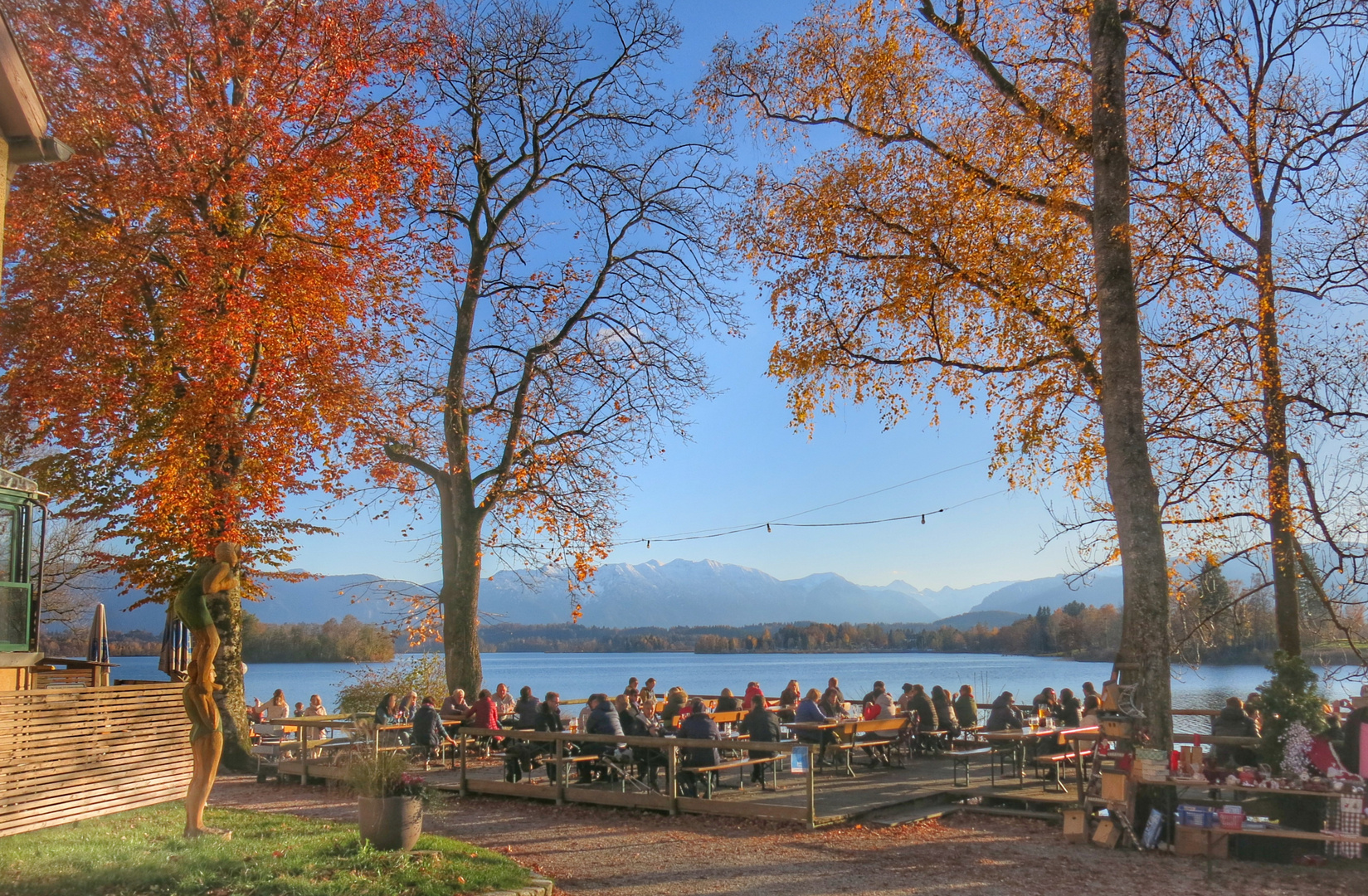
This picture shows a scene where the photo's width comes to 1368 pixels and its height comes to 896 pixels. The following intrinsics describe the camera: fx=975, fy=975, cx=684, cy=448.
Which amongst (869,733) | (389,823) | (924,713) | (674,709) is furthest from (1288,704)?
(674,709)

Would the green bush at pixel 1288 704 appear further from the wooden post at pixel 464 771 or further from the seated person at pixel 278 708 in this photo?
the seated person at pixel 278 708

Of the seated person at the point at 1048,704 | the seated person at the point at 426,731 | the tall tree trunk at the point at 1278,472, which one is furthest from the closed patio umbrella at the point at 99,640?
the tall tree trunk at the point at 1278,472

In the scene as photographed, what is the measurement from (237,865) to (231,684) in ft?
33.5

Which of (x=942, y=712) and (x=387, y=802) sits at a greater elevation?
(x=387, y=802)

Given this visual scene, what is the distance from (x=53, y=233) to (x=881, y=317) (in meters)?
12.5

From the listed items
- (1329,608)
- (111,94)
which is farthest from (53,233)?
(1329,608)

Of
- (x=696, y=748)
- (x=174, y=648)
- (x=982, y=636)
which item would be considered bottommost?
(x=982, y=636)

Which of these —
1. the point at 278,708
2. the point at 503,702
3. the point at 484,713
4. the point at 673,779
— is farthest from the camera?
the point at 278,708

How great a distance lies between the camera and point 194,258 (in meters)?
14.9

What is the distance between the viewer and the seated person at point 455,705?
16.1 metres

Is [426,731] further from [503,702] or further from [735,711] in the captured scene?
[735,711]

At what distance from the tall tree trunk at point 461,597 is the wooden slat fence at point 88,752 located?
671 cm

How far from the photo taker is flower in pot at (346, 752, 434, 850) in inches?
304

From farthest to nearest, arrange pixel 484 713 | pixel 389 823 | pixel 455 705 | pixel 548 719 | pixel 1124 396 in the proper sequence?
pixel 455 705 < pixel 484 713 < pixel 548 719 < pixel 1124 396 < pixel 389 823
